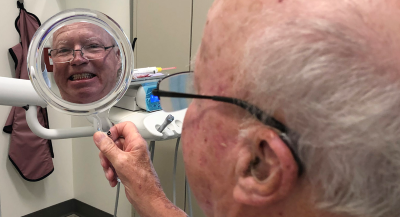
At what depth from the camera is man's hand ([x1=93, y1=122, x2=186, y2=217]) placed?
2.39 ft

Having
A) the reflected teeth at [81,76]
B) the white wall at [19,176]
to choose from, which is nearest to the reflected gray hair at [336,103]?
the reflected teeth at [81,76]

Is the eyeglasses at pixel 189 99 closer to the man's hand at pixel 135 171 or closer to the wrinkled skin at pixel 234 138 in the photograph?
the wrinkled skin at pixel 234 138

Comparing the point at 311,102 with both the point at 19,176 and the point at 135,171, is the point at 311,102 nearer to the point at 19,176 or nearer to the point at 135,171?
the point at 135,171

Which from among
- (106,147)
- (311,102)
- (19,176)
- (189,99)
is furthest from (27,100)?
(19,176)

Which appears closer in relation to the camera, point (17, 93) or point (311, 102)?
point (311, 102)

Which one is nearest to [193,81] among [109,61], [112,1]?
[109,61]

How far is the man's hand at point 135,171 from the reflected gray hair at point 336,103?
0.45 metres

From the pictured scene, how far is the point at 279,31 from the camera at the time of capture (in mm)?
379

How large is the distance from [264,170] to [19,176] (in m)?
1.92

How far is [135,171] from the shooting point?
0.75 metres

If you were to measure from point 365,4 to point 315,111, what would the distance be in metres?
0.15

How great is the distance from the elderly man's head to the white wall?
1.67m

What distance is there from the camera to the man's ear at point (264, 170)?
39 centimetres

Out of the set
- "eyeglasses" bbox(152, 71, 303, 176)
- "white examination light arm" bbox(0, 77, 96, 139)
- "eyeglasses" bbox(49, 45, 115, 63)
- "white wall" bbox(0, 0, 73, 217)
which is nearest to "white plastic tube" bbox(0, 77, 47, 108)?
"white examination light arm" bbox(0, 77, 96, 139)
